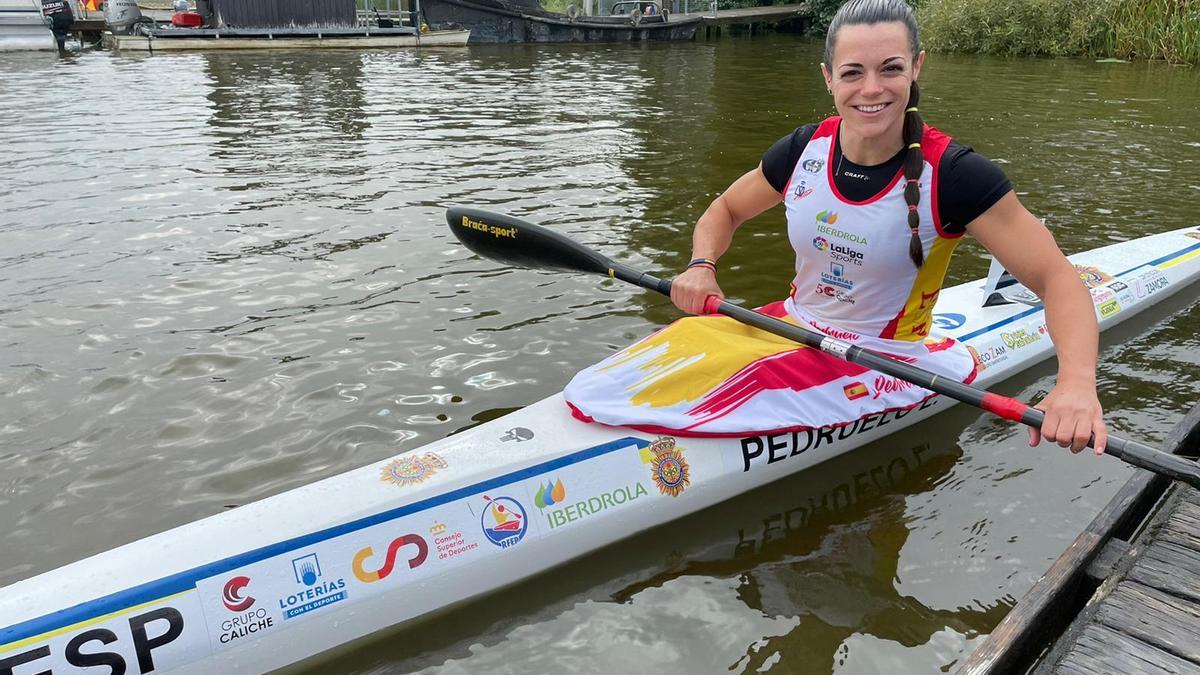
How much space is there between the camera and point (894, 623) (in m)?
3.42

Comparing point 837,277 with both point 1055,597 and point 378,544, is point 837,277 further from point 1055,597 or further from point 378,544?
point 378,544

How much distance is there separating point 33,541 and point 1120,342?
21.9ft

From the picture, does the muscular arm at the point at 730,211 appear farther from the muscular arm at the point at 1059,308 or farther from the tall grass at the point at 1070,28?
the tall grass at the point at 1070,28

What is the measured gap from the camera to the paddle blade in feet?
15.3

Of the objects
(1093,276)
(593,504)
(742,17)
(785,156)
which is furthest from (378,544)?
(742,17)

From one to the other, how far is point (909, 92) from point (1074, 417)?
1395mm

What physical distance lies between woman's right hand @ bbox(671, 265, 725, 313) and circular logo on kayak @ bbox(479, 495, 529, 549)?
4.10 ft

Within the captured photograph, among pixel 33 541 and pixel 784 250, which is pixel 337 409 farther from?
pixel 784 250

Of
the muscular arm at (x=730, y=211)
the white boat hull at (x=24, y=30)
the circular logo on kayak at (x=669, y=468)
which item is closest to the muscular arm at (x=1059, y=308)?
the muscular arm at (x=730, y=211)

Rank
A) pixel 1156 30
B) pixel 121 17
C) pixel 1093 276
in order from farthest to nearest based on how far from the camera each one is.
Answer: pixel 121 17 → pixel 1156 30 → pixel 1093 276

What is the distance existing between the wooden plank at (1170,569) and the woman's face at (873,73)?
1932 millimetres

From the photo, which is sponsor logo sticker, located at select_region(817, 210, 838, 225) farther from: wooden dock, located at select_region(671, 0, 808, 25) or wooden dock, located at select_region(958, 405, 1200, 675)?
wooden dock, located at select_region(671, 0, 808, 25)

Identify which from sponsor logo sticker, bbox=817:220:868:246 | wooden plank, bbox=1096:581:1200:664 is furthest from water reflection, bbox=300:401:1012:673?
sponsor logo sticker, bbox=817:220:868:246

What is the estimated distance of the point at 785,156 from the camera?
12.6 feet
